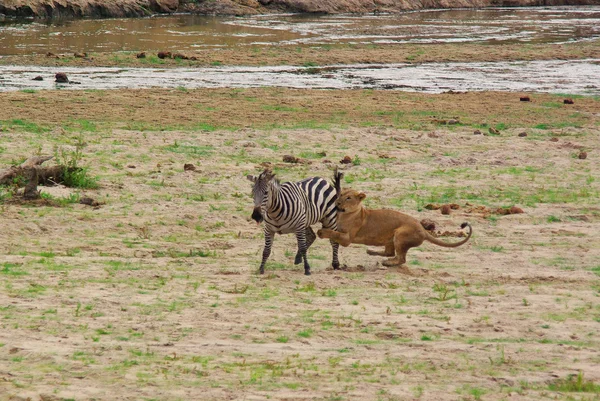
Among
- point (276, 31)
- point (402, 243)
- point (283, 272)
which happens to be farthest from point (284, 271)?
point (276, 31)

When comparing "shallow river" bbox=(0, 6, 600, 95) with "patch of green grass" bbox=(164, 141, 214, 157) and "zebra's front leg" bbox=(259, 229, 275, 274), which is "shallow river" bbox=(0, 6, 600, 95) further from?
"zebra's front leg" bbox=(259, 229, 275, 274)

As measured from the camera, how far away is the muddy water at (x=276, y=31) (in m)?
33.7

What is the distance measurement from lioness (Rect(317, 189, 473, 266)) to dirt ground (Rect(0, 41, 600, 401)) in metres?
0.31

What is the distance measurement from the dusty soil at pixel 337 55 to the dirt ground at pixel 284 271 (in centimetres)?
932

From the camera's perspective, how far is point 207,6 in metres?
49.5

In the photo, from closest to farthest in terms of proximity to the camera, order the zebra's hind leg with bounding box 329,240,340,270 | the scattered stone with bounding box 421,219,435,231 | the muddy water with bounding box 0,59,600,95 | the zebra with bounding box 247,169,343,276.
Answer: the zebra with bounding box 247,169,343,276
the zebra's hind leg with bounding box 329,240,340,270
the scattered stone with bounding box 421,219,435,231
the muddy water with bounding box 0,59,600,95

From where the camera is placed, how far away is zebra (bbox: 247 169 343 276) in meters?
9.12

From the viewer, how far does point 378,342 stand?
24.5ft

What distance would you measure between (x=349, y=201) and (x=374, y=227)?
38 centimetres

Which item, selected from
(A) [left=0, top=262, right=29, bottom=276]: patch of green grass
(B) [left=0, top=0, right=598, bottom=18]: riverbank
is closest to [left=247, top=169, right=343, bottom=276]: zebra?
(A) [left=0, top=262, right=29, bottom=276]: patch of green grass

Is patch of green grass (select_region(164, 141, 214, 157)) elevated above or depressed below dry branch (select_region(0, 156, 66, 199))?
below

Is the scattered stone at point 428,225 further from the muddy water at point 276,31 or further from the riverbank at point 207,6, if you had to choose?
the riverbank at point 207,6

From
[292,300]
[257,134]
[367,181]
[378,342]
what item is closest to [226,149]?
[257,134]

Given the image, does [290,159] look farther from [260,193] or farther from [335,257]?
[260,193]
